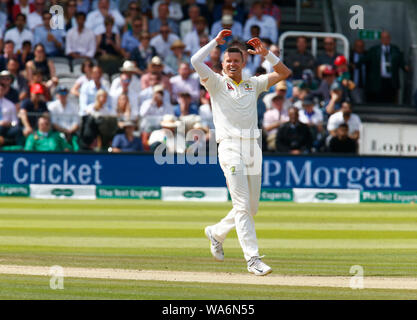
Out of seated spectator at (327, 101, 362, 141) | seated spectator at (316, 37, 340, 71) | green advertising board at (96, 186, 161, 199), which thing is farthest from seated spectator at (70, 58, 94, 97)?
seated spectator at (327, 101, 362, 141)

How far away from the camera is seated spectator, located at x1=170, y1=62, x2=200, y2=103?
21.4 meters

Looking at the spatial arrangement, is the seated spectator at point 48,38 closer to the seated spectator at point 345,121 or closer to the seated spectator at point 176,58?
the seated spectator at point 176,58

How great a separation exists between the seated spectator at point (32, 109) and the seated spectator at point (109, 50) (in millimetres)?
2178

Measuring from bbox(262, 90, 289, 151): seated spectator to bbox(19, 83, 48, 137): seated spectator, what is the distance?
4.75 meters

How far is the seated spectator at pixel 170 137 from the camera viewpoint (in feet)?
64.0

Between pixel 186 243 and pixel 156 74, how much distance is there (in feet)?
29.5

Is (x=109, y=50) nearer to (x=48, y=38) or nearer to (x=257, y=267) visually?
(x=48, y=38)

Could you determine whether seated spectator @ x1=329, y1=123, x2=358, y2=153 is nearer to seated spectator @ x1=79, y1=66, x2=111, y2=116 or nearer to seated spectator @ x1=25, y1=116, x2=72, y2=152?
seated spectator @ x1=79, y1=66, x2=111, y2=116

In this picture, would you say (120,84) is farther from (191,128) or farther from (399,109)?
(399,109)

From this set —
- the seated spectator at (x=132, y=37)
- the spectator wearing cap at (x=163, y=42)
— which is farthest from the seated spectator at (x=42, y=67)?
the spectator wearing cap at (x=163, y=42)

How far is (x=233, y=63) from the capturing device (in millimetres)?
9680

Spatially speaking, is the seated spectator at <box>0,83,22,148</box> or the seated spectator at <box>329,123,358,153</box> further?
the seated spectator at <box>0,83,22,148</box>
